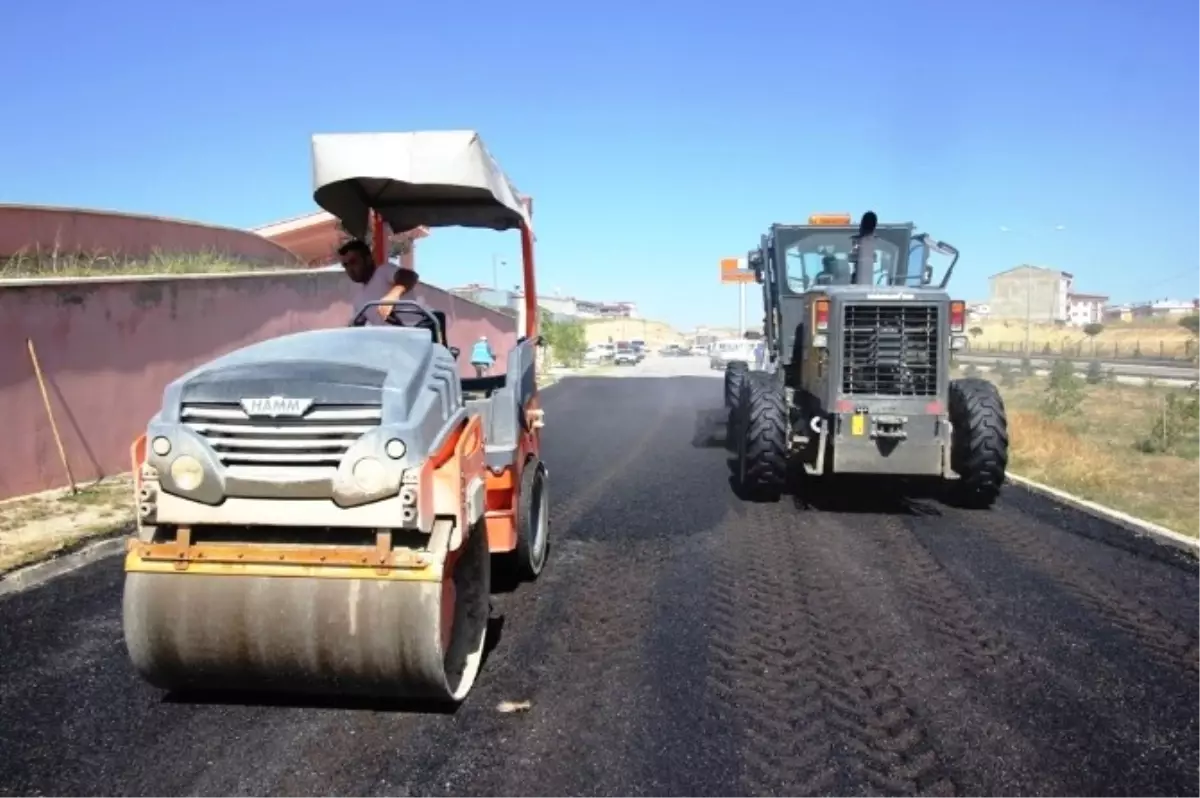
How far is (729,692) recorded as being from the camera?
4570mm

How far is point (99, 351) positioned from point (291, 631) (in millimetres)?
7842

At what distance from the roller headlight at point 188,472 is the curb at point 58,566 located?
3216mm

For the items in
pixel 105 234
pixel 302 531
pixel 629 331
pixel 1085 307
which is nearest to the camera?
pixel 302 531

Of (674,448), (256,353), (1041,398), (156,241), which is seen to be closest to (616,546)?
(256,353)

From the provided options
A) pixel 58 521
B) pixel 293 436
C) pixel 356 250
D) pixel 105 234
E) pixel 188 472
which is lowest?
pixel 58 521

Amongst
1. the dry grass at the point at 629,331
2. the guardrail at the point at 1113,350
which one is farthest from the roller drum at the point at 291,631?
the dry grass at the point at 629,331

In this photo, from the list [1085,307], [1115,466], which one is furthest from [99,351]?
[1085,307]

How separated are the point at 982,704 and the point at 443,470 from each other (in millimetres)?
2654

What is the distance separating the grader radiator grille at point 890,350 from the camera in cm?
899

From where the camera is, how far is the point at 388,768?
379 cm

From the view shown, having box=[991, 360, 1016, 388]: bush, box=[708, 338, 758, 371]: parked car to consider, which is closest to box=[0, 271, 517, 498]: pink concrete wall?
box=[991, 360, 1016, 388]: bush

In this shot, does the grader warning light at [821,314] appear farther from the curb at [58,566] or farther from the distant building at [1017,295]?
the distant building at [1017,295]

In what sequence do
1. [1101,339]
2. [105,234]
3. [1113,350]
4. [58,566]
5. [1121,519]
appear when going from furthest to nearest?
[1101,339]
[1113,350]
[105,234]
[1121,519]
[58,566]

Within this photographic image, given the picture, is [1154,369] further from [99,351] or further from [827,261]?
[99,351]
